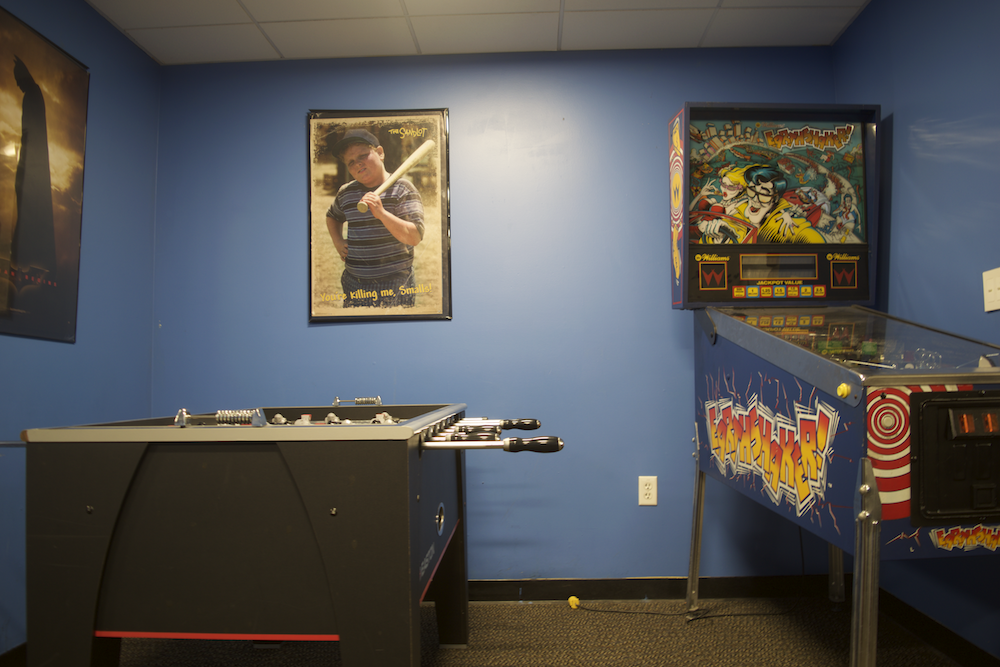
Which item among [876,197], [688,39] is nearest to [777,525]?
[876,197]

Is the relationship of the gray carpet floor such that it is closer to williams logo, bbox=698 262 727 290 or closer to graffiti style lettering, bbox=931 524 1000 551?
graffiti style lettering, bbox=931 524 1000 551

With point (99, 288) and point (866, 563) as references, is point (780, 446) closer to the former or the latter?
point (866, 563)

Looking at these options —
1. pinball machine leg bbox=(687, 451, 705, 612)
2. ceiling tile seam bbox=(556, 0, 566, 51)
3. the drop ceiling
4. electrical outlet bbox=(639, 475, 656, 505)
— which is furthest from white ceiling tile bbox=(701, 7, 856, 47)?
electrical outlet bbox=(639, 475, 656, 505)

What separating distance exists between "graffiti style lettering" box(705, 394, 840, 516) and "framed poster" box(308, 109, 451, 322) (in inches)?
45.3

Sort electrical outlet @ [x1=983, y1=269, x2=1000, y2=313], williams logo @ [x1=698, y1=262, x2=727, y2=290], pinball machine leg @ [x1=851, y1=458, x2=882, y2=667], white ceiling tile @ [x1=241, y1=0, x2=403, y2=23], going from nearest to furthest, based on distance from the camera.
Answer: pinball machine leg @ [x1=851, y1=458, x2=882, y2=667]
electrical outlet @ [x1=983, y1=269, x2=1000, y2=313]
williams logo @ [x1=698, y1=262, x2=727, y2=290]
white ceiling tile @ [x1=241, y1=0, x2=403, y2=23]

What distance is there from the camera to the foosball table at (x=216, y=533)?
1039 mm

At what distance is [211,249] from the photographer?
2.31m

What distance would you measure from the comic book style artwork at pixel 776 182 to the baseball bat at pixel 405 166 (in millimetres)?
1039

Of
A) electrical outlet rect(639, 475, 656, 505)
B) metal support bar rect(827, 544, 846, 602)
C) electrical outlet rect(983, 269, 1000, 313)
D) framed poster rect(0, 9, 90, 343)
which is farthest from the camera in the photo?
electrical outlet rect(639, 475, 656, 505)

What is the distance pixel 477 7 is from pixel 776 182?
4.09 feet

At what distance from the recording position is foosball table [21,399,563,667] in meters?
1.04

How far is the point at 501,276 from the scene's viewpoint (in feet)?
7.38

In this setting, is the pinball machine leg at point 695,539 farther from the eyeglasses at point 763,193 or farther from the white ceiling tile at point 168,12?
the white ceiling tile at point 168,12

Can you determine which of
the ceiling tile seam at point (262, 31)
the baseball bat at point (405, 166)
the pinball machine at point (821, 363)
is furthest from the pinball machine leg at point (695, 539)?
the ceiling tile seam at point (262, 31)
